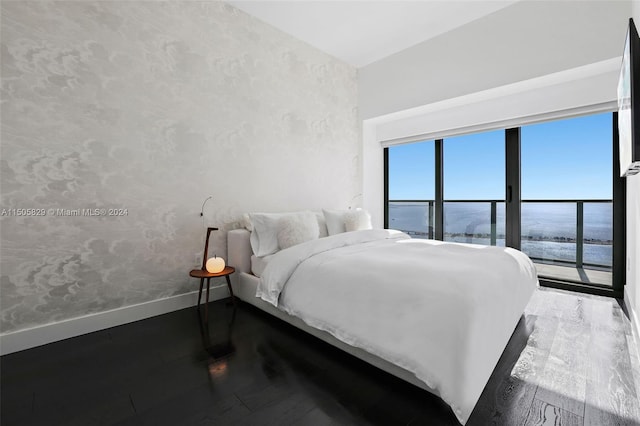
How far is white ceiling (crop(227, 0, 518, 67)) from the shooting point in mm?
3165

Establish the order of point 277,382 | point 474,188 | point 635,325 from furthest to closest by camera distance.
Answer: point 474,188
point 635,325
point 277,382

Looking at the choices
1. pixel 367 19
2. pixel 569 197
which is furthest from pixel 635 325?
pixel 367 19

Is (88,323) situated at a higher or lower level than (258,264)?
lower

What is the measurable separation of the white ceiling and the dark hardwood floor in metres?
3.14

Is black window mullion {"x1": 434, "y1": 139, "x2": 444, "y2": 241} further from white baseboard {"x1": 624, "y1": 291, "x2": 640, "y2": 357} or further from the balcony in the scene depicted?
white baseboard {"x1": 624, "y1": 291, "x2": 640, "y2": 357}

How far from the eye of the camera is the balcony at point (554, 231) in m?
3.32

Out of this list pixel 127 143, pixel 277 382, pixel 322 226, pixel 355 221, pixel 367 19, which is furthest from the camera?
pixel 322 226

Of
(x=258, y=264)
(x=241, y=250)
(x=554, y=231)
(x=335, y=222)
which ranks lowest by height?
(x=258, y=264)

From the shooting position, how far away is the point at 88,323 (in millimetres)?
2340

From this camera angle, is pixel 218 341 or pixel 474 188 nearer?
pixel 218 341

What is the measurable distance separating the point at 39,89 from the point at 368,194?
3.89m

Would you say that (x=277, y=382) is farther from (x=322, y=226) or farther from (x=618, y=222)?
(x=618, y=222)

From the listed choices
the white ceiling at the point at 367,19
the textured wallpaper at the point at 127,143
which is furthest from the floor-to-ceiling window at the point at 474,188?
the textured wallpaper at the point at 127,143

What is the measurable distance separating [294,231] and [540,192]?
2.97 meters
